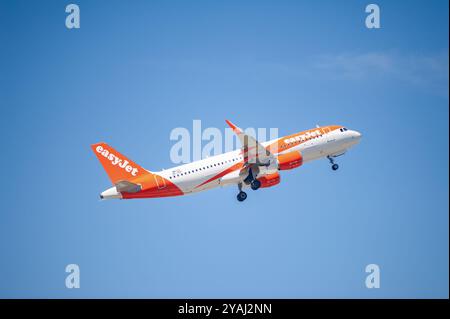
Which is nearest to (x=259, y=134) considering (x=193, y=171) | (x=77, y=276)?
(x=193, y=171)

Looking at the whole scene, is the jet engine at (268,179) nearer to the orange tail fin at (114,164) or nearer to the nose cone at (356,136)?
the nose cone at (356,136)

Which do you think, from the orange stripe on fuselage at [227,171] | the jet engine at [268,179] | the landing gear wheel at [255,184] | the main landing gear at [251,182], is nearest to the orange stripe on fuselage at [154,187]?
the orange stripe on fuselage at [227,171]

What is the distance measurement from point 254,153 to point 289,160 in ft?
16.4

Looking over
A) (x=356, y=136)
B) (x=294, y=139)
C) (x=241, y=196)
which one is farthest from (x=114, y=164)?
(x=356, y=136)

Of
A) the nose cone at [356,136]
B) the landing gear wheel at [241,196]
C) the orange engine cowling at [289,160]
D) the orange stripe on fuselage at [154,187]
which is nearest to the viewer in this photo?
the orange stripe on fuselage at [154,187]

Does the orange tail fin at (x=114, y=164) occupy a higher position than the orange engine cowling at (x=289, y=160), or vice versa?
the orange engine cowling at (x=289, y=160)

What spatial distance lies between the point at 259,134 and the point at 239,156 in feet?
19.2

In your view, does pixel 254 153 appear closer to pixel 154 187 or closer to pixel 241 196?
pixel 241 196

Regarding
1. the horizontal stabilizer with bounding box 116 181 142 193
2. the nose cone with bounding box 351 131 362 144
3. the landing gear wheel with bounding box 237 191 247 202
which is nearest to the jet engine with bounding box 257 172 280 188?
the landing gear wheel with bounding box 237 191 247 202

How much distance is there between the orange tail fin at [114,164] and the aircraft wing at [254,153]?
489 inches

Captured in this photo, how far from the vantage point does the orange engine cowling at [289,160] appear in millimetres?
95363

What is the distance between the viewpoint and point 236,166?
93.9 m
